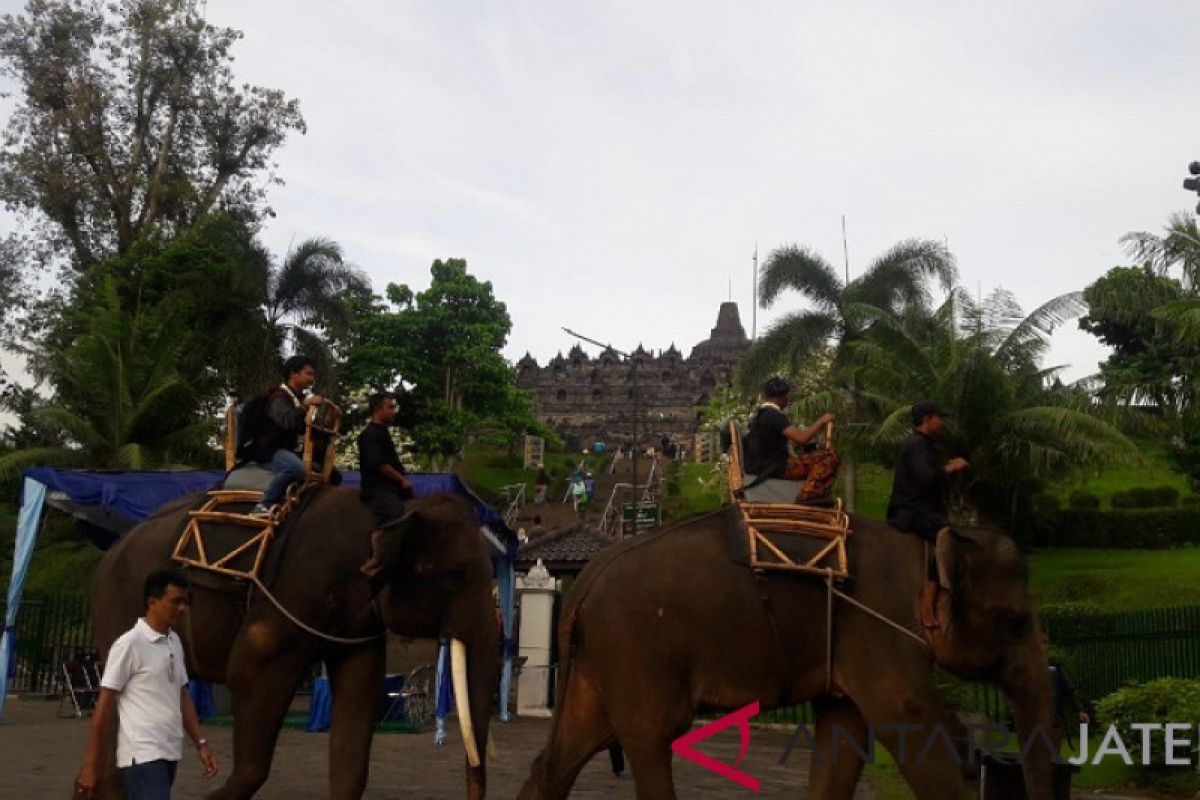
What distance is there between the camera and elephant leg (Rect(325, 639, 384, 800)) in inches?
302

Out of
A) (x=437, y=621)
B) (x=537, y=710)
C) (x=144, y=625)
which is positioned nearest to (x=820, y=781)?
(x=437, y=621)

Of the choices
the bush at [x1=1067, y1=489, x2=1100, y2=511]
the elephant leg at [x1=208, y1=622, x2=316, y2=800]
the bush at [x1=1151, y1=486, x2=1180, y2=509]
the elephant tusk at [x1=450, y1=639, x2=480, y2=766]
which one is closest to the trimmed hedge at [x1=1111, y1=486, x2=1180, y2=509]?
the bush at [x1=1151, y1=486, x2=1180, y2=509]

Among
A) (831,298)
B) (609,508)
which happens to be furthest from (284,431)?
(609,508)

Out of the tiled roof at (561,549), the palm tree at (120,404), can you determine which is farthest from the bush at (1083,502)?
the palm tree at (120,404)

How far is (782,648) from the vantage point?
6.91 meters

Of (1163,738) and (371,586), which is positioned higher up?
(371,586)

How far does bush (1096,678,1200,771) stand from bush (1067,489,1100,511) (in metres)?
28.6

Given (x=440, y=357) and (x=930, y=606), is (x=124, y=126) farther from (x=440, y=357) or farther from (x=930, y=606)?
(x=930, y=606)

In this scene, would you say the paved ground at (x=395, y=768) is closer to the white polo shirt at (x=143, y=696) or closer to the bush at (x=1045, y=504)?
the white polo shirt at (x=143, y=696)

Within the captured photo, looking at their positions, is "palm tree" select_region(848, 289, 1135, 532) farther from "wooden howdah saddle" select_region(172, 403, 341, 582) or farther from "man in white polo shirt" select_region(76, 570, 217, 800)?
"man in white polo shirt" select_region(76, 570, 217, 800)

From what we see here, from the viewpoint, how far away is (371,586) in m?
7.86

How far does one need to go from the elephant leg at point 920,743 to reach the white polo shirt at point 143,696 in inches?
137

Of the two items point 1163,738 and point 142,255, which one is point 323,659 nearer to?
point 1163,738

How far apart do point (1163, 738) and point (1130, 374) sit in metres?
30.4
